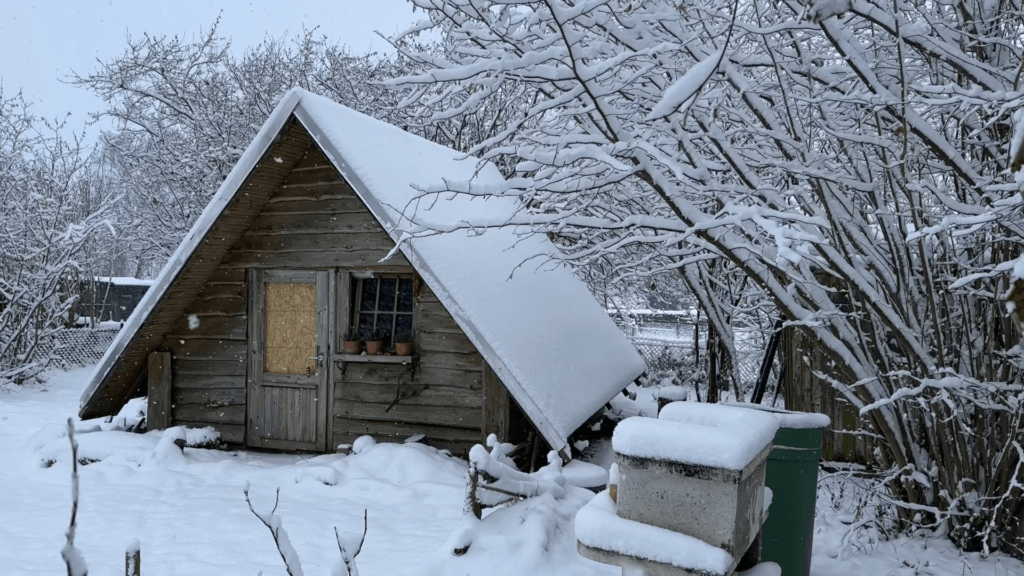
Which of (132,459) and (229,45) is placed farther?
(229,45)

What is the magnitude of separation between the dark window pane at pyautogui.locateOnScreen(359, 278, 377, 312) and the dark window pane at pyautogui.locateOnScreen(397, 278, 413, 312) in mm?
311

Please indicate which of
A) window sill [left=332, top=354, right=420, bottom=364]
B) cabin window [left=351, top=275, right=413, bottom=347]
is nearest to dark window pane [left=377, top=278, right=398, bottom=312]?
cabin window [left=351, top=275, right=413, bottom=347]

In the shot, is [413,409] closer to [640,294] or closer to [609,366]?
[609,366]

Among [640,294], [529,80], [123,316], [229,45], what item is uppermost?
[229,45]

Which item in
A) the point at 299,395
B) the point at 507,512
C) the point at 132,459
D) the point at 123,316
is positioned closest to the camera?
the point at 507,512

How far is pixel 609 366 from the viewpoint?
857 cm

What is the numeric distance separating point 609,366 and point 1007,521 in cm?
449

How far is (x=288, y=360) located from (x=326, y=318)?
77 cm

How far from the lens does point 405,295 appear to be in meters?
7.72

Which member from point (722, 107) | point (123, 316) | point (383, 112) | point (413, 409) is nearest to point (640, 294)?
point (383, 112)

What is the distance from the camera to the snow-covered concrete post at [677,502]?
2.81 metres

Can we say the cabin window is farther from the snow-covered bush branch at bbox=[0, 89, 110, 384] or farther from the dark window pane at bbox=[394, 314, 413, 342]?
the snow-covered bush branch at bbox=[0, 89, 110, 384]

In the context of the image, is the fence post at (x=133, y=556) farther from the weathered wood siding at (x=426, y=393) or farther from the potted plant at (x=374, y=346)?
the potted plant at (x=374, y=346)

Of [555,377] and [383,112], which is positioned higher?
[383,112]
